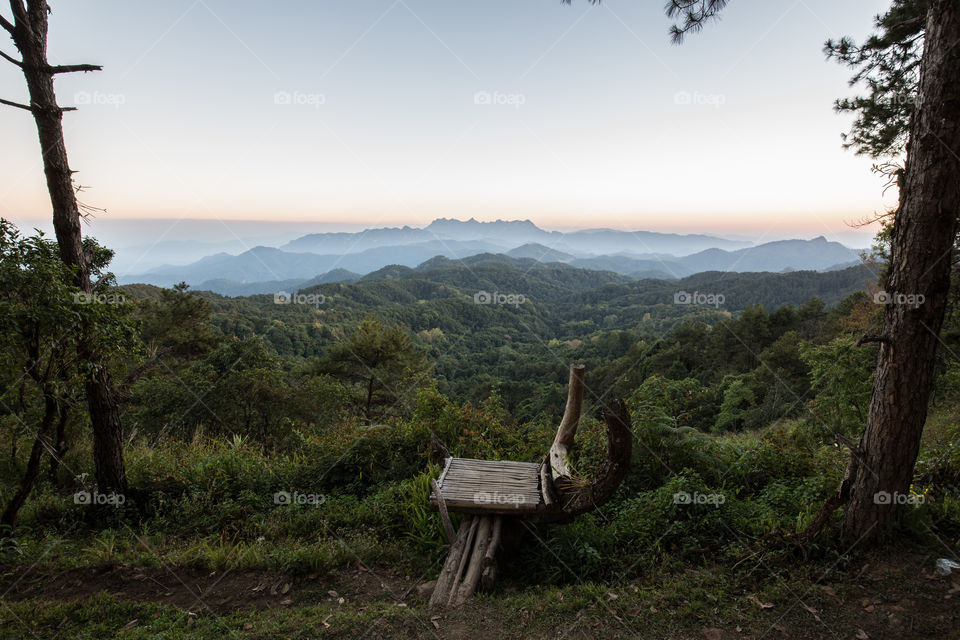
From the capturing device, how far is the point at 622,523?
15.1 feet

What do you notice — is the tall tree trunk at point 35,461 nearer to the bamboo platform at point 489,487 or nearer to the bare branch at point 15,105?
the bare branch at point 15,105

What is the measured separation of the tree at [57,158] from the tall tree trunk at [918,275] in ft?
25.4

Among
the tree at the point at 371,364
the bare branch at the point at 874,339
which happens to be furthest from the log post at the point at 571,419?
the tree at the point at 371,364

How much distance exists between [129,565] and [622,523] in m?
5.30

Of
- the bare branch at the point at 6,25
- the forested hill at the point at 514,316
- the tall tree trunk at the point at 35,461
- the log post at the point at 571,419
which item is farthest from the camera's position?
the forested hill at the point at 514,316

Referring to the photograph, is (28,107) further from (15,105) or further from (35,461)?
(35,461)

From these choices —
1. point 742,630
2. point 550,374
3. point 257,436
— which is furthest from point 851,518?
point 550,374

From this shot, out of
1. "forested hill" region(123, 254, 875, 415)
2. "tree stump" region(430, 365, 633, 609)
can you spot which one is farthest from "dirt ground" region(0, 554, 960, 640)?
"forested hill" region(123, 254, 875, 415)

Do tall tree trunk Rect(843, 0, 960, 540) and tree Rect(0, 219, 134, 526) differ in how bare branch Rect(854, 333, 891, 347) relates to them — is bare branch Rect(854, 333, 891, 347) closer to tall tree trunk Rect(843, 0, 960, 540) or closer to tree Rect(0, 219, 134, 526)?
tall tree trunk Rect(843, 0, 960, 540)

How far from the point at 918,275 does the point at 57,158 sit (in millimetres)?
8594

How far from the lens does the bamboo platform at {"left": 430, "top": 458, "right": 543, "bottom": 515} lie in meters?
4.49

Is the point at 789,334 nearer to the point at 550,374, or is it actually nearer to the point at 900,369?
the point at 550,374

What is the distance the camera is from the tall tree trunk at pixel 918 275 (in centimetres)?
328

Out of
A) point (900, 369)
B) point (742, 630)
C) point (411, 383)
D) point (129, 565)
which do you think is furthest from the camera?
point (411, 383)
